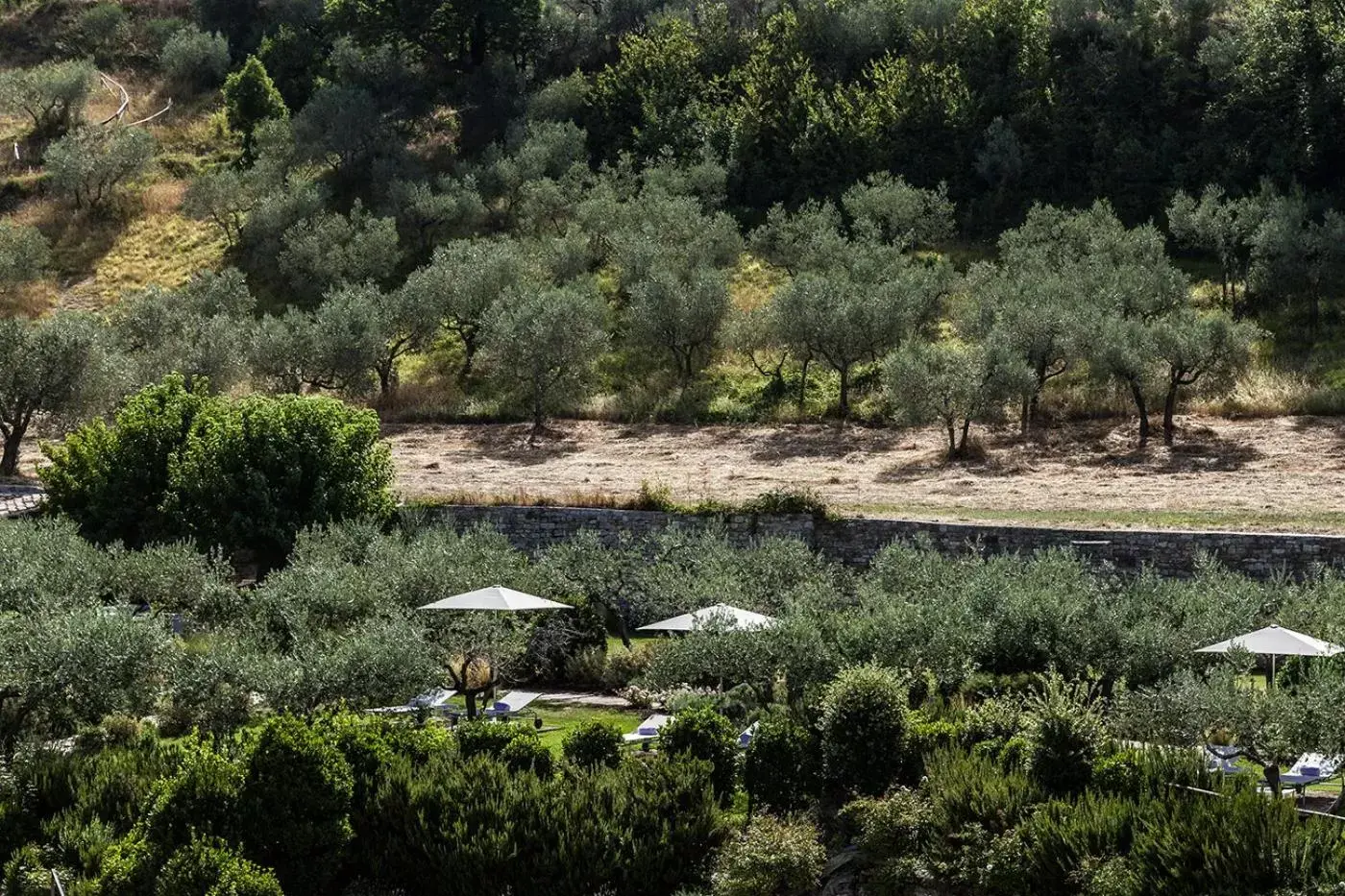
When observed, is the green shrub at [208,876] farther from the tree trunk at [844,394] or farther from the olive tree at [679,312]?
the olive tree at [679,312]

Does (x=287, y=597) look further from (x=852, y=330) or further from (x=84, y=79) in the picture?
(x=84, y=79)

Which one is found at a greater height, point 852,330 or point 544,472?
point 852,330

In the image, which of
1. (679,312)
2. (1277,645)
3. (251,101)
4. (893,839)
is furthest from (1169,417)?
(251,101)

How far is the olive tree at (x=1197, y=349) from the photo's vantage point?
55969mm

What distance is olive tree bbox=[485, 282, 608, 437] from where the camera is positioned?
6344cm

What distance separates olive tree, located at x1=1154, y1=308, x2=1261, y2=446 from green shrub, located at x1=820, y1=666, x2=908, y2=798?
32.4 m

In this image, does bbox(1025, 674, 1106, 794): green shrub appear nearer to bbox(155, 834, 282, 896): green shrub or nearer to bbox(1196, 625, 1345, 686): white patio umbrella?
bbox(1196, 625, 1345, 686): white patio umbrella

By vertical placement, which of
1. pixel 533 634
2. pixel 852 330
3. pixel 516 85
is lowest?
pixel 533 634

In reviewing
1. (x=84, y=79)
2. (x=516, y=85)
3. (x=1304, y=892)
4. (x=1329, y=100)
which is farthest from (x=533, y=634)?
(x=84, y=79)

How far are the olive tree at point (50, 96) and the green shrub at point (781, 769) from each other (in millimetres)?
81840

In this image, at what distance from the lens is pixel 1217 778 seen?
24.0 meters

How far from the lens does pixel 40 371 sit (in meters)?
58.1

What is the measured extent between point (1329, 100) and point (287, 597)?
177 ft

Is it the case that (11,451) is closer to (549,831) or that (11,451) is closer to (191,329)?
(191,329)
